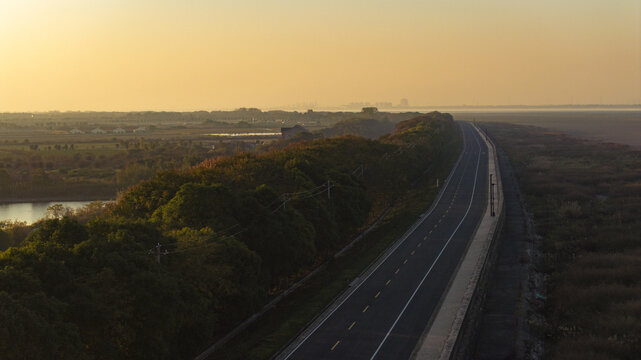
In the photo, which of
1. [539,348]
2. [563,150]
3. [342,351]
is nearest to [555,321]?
[539,348]

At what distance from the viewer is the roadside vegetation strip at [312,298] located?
4062 cm

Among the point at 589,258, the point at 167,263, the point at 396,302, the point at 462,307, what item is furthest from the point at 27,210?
the point at 589,258

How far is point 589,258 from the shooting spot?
6072 centimetres

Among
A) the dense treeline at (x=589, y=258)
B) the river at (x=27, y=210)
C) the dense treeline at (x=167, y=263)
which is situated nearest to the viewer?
the dense treeline at (x=167, y=263)

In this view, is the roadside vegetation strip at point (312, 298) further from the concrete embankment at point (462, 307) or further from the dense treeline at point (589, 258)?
the dense treeline at point (589, 258)

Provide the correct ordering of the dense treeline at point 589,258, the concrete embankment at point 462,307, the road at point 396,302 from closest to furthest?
the concrete embankment at point 462,307
the road at point 396,302
the dense treeline at point 589,258

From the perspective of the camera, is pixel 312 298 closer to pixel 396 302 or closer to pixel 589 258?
pixel 396 302

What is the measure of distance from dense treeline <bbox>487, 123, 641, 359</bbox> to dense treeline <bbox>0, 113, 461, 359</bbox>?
21248 millimetres

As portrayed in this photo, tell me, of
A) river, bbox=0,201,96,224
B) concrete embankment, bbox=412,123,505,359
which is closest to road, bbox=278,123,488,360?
concrete embankment, bbox=412,123,505,359

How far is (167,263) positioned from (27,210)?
8292cm

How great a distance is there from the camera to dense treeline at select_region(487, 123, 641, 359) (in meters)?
41.4

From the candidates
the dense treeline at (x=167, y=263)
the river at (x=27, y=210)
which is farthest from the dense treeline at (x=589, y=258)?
the river at (x=27, y=210)

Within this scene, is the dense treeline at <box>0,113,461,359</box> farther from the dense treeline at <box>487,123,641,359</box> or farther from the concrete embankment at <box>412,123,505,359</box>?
the dense treeline at <box>487,123,641,359</box>

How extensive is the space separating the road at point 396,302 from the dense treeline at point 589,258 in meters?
8.64
